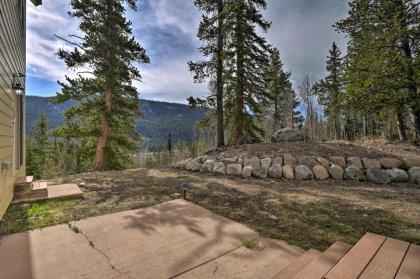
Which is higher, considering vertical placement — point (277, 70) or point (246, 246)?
point (277, 70)

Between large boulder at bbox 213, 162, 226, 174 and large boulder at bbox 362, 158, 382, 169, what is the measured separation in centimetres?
416

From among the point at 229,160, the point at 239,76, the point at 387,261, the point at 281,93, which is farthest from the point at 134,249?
the point at 281,93

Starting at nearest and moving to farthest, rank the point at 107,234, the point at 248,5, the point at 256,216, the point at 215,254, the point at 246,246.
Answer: the point at 215,254 → the point at 246,246 → the point at 107,234 → the point at 256,216 → the point at 248,5

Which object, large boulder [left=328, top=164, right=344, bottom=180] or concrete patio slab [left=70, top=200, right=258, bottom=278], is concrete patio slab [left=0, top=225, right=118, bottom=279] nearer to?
concrete patio slab [left=70, top=200, right=258, bottom=278]

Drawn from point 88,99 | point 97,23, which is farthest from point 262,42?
point 88,99

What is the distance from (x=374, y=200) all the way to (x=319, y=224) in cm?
209

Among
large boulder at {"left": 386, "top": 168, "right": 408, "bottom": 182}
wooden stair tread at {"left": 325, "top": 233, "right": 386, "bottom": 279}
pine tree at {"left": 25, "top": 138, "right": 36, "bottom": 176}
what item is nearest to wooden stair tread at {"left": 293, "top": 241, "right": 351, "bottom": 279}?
wooden stair tread at {"left": 325, "top": 233, "right": 386, "bottom": 279}

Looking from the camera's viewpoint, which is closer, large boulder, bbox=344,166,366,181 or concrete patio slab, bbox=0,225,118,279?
concrete patio slab, bbox=0,225,118,279

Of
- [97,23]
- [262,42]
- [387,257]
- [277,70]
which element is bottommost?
[387,257]

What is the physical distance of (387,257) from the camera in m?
1.87

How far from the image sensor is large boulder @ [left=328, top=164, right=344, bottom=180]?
6.46m

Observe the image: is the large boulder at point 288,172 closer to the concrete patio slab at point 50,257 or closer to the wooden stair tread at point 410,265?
the wooden stair tread at point 410,265

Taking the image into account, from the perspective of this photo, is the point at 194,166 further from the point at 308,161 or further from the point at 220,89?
the point at 220,89

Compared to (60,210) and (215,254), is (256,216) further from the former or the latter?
(60,210)
